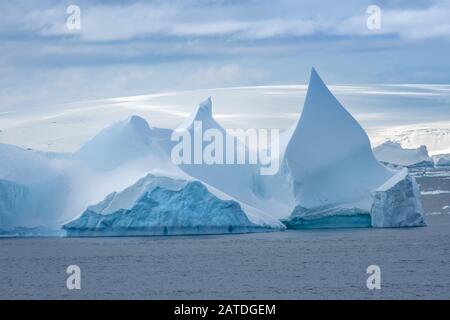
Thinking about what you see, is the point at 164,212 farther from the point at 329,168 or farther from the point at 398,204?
the point at 398,204

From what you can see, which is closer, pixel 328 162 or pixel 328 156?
pixel 328 162

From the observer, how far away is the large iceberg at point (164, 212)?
4506 cm

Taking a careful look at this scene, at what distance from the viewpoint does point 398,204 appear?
48062mm

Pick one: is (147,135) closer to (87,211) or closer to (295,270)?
(87,211)

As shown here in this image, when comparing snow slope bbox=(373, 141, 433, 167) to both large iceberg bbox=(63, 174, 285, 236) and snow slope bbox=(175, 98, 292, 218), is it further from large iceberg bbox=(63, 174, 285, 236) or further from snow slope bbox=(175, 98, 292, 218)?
large iceberg bbox=(63, 174, 285, 236)

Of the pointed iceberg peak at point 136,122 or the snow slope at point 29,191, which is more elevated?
the pointed iceberg peak at point 136,122

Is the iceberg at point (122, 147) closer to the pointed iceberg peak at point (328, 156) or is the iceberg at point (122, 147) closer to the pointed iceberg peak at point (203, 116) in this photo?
the pointed iceberg peak at point (203, 116)

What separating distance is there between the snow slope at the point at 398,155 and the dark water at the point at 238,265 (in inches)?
1782

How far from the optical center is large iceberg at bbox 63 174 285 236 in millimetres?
45062

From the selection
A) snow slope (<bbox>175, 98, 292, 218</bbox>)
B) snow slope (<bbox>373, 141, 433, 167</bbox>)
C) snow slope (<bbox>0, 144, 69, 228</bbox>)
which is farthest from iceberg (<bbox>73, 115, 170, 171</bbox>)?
snow slope (<bbox>373, 141, 433, 167</bbox>)

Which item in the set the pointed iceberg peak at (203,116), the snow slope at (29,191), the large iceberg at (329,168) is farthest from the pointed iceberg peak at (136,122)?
the large iceberg at (329,168)

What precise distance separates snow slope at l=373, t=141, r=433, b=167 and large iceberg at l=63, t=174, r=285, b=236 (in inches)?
1960

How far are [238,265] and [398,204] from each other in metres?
10.5

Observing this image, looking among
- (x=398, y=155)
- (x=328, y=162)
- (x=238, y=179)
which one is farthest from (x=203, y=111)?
(x=398, y=155)
